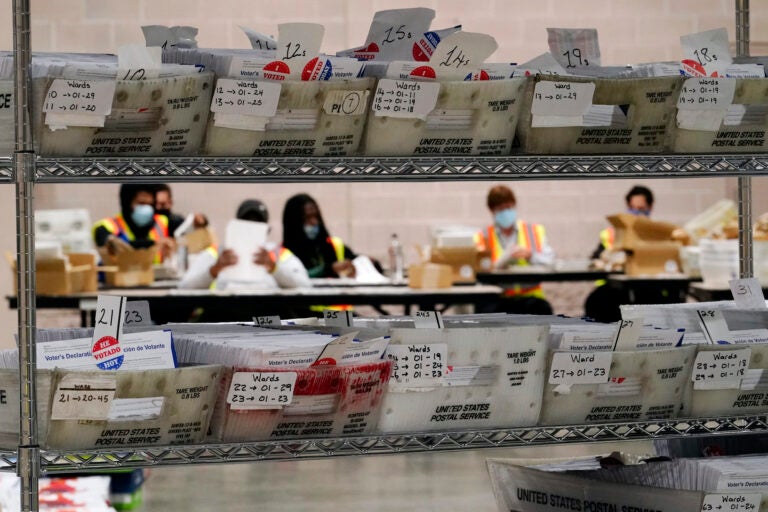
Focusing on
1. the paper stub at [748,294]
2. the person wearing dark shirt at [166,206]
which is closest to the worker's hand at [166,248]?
the person wearing dark shirt at [166,206]

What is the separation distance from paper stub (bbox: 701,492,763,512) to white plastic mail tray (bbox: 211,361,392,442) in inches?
26.1

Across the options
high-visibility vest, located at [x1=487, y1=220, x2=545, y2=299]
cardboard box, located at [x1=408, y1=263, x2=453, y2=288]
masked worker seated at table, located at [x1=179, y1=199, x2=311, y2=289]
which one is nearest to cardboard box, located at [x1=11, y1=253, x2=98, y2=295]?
masked worker seated at table, located at [x1=179, y1=199, x2=311, y2=289]

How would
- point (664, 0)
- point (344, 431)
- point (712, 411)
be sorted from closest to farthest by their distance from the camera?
point (344, 431) → point (712, 411) → point (664, 0)

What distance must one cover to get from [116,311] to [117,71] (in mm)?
398

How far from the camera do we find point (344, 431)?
2088mm

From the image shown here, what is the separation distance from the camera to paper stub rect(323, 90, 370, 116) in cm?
209

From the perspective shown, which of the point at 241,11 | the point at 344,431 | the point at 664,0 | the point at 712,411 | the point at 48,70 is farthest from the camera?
the point at 664,0

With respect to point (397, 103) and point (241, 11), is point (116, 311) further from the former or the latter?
point (241, 11)

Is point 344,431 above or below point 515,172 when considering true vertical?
below

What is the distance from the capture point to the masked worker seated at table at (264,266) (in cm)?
641

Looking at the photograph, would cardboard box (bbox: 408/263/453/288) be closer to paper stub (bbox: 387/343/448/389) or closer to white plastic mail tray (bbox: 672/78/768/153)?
white plastic mail tray (bbox: 672/78/768/153)

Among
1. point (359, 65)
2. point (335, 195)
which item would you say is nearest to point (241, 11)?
point (335, 195)

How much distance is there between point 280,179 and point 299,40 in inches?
9.7

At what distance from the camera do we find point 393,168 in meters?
2.08
